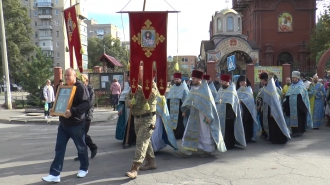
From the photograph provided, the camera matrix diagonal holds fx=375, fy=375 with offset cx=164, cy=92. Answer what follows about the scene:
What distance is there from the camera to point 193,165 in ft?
23.2

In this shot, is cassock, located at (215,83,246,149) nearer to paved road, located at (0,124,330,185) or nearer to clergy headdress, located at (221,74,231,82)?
clergy headdress, located at (221,74,231,82)

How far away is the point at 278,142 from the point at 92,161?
4.53 m

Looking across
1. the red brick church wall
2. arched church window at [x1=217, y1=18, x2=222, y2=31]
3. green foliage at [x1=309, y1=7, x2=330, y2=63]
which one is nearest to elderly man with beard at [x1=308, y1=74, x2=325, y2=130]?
green foliage at [x1=309, y1=7, x2=330, y2=63]

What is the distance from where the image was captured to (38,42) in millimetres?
80812

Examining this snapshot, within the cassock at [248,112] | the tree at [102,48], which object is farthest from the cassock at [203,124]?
the tree at [102,48]

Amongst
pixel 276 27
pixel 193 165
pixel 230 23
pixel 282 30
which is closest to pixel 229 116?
pixel 193 165

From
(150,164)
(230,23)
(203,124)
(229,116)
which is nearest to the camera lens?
(150,164)

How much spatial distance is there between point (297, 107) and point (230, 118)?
9.71ft

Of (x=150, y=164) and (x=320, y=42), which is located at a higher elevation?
(x=320, y=42)

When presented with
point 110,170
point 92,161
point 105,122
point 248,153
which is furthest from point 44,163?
point 105,122

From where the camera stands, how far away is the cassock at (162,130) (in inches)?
302

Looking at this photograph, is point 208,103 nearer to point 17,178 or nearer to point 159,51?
point 159,51

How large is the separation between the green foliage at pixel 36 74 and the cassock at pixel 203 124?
51.0 ft

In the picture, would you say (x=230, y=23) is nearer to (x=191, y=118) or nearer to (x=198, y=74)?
(x=198, y=74)
